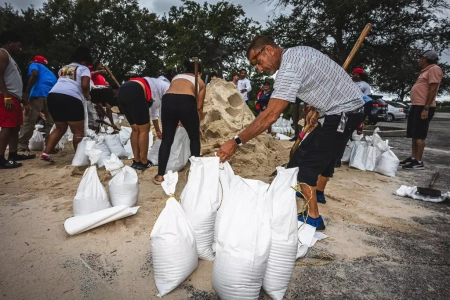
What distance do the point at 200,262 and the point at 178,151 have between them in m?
1.96

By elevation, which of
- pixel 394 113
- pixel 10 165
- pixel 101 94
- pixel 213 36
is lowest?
pixel 10 165

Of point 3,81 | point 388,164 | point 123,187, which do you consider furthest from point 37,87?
point 388,164

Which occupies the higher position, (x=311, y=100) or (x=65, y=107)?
(x=311, y=100)

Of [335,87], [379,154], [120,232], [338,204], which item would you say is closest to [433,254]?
[338,204]

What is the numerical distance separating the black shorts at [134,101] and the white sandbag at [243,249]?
2346 mm

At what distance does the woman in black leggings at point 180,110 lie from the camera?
2.95m

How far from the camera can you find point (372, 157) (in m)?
4.21

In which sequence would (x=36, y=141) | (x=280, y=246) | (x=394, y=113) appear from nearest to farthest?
(x=280, y=246), (x=36, y=141), (x=394, y=113)

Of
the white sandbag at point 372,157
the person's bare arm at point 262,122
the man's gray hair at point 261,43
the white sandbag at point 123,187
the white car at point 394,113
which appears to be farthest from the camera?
the white car at point 394,113

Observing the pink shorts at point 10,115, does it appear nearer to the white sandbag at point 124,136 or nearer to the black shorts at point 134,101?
the white sandbag at point 124,136

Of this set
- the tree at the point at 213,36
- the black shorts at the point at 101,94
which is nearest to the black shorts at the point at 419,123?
the black shorts at the point at 101,94

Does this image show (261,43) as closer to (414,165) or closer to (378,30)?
(414,165)

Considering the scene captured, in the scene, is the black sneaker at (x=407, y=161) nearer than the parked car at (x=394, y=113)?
Yes

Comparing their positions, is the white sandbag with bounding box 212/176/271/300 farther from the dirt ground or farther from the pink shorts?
the pink shorts
